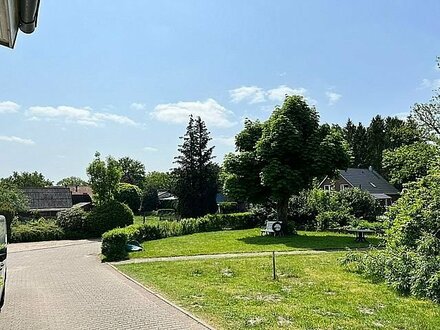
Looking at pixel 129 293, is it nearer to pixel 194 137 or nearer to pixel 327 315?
pixel 327 315

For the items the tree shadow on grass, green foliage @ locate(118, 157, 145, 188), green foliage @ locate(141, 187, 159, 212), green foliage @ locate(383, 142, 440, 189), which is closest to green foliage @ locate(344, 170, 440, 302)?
the tree shadow on grass

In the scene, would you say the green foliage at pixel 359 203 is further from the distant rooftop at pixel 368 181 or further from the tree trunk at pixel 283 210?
the distant rooftop at pixel 368 181

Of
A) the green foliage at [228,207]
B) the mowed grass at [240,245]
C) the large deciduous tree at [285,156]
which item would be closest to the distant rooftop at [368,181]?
the green foliage at [228,207]

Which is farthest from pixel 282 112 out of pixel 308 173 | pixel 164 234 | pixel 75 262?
pixel 75 262

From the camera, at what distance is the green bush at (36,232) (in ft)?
106

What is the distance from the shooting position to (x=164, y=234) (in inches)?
1211

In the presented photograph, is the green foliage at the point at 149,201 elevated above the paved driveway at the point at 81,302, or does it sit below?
above

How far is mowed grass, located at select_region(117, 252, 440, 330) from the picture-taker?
863cm

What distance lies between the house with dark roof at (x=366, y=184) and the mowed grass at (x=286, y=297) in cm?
4243

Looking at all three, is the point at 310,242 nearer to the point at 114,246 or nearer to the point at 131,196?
the point at 114,246

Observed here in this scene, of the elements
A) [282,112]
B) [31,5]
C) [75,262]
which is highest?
[282,112]

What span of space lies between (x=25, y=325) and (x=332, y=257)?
13.1m

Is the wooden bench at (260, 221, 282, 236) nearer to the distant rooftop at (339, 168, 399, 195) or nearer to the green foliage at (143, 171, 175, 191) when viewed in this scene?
the distant rooftop at (339, 168, 399, 195)

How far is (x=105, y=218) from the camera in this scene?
34312mm
